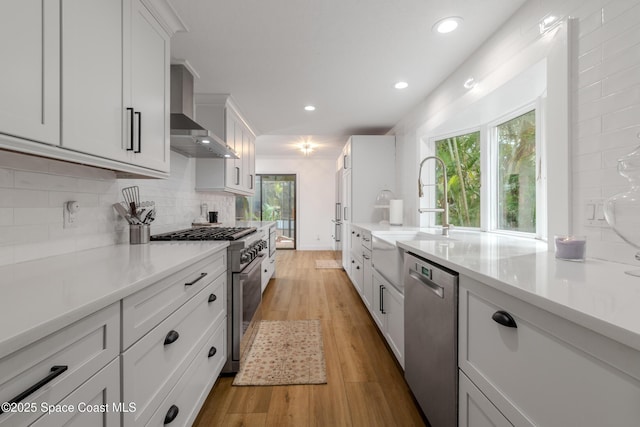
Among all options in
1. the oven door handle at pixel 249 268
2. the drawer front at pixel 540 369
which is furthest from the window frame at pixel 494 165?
the oven door handle at pixel 249 268

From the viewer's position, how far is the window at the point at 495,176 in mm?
2186

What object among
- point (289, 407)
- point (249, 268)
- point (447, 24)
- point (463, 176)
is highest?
point (447, 24)

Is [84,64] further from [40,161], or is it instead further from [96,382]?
[96,382]

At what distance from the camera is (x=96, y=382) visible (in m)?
0.74

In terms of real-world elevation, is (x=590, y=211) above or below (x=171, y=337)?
above

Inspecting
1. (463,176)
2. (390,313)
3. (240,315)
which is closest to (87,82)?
(240,315)

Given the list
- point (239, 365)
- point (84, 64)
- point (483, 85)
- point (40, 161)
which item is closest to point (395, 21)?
point (483, 85)

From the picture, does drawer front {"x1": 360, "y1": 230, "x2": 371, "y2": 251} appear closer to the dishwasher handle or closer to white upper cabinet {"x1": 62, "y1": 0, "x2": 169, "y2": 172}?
the dishwasher handle

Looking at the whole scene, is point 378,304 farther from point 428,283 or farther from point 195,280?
point 195,280

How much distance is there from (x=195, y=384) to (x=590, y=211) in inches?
79.2

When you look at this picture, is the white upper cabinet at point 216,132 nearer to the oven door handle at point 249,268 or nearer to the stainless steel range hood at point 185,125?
the stainless steel range hood at point 185,125

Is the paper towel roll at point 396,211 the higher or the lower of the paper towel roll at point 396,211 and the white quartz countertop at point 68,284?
the higher

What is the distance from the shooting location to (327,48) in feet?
7.13

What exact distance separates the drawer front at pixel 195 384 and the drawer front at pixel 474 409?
1.14m
